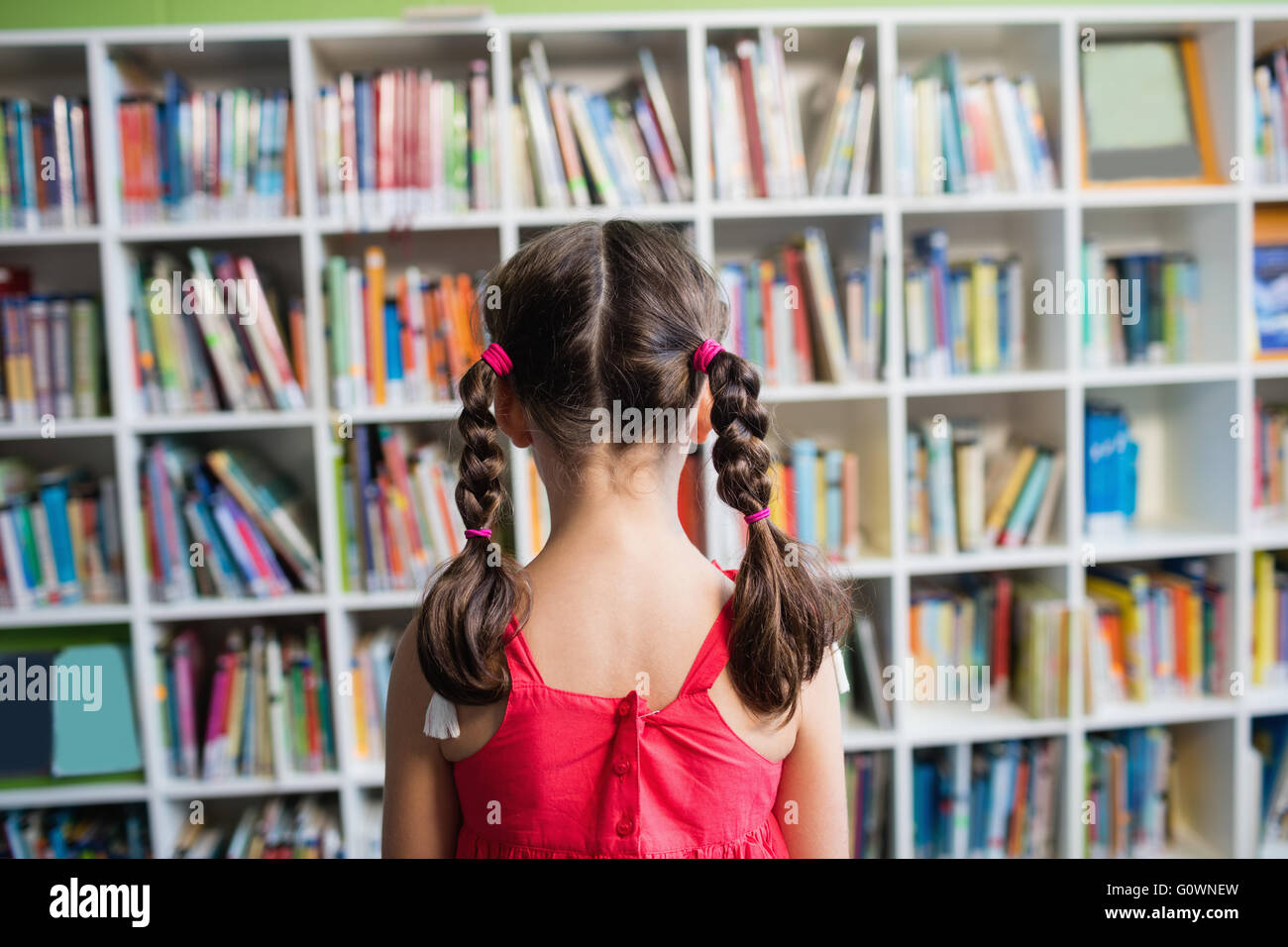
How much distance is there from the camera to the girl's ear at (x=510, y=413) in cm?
101

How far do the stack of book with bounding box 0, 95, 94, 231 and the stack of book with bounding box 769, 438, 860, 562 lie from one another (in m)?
1.62

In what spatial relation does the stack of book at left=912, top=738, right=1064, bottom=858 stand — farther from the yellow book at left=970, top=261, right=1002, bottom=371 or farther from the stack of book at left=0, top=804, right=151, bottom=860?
the stack of book at left=0, top=804, right=151, bottom=860

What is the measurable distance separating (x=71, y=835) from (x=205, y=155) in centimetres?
152

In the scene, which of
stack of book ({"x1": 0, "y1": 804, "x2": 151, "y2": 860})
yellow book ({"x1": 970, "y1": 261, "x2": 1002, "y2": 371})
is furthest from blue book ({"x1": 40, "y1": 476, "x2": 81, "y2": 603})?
yellow book ({"x1": 970, "y1": 261, "x2": 1002, "y2": 371})

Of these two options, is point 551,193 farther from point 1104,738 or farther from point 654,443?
point 1104,738

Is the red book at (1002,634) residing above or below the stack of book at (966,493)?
below

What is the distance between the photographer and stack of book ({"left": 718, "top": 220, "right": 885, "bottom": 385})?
1996 millimetres

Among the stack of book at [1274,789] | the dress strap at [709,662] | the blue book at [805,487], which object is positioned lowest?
the stack of book at [1274,789]

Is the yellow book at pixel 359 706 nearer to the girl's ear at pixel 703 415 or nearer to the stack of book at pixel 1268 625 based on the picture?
the girl's ear at pixel 703 415

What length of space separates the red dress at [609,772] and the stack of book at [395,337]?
3.91ft

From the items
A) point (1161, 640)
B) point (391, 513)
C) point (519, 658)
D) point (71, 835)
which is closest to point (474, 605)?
point (519, 658)

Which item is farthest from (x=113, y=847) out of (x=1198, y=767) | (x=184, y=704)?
(x=1198, y=767)

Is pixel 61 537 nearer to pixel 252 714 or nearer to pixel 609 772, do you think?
pixel 252 714

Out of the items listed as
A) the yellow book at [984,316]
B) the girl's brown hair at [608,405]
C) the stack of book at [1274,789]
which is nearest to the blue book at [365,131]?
the girl's brown hair at [608,405]
